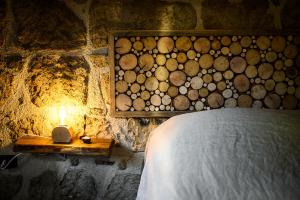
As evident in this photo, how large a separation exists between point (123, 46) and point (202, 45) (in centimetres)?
49

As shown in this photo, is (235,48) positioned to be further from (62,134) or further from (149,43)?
(62,134)

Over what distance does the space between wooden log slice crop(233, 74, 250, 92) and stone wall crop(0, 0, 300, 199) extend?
12.2 inches

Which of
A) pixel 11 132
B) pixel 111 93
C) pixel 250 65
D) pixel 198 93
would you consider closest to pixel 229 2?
pixel 250 65

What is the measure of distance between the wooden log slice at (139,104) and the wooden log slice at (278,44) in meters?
0.87

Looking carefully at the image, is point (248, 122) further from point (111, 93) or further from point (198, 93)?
point (111, 93)

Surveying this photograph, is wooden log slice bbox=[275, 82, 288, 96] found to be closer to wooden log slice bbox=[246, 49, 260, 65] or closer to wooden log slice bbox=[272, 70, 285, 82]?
wooden log slice bbox=[272, 70, 285, 82]

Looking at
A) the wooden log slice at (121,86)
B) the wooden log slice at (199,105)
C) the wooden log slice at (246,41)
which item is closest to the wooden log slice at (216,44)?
the wooden log slice at (246,41)

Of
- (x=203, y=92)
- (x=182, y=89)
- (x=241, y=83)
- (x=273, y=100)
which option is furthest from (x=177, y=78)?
(x=273, y=100)

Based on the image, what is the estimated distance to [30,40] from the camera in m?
1.97

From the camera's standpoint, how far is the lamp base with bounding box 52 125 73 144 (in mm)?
1864

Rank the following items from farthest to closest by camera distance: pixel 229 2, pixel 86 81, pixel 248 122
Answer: pixel 86 81
pixel 229 2
pixel 248 122

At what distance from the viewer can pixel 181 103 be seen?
1.94 meters

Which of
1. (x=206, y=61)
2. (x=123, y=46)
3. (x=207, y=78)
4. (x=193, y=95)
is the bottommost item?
(x=193, y=95)

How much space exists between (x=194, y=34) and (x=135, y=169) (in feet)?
3.12
